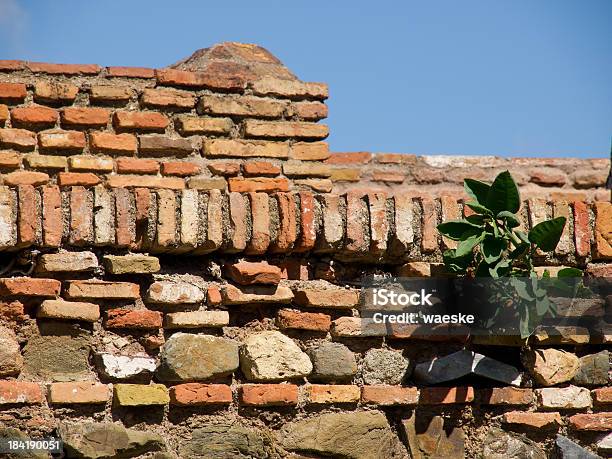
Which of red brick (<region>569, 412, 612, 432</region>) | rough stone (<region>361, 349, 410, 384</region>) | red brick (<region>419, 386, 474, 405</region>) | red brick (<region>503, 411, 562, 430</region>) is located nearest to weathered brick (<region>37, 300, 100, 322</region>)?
rough stone (<region>361, 349, 410, 384</region>)

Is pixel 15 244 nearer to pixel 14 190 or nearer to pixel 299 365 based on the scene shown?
pixel 14 190

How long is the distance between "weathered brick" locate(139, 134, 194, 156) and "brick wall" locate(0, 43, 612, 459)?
1370mm

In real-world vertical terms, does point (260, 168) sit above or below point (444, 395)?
above

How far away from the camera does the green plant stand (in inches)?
119

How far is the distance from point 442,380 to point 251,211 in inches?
30.7

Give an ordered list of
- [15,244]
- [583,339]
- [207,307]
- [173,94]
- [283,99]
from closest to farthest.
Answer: [15,244] < [207,307] < [583,339] < [173,94] < [283,99]

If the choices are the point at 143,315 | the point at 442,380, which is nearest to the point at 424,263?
the point at 442,380

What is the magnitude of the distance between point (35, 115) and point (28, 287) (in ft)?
5.87

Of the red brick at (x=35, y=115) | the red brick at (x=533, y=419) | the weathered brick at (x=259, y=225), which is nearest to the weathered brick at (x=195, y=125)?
the red brick at (x=35, y=115)

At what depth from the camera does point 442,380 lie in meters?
3.09

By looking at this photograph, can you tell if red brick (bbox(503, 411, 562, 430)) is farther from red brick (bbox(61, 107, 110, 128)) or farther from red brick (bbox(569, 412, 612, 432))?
red brick (bbox(61, 107, 110, 128))

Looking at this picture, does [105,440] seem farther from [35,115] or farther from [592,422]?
[35,115]

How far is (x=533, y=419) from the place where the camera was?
3.13 m

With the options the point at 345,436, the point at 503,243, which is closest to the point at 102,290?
the point at 345,436
